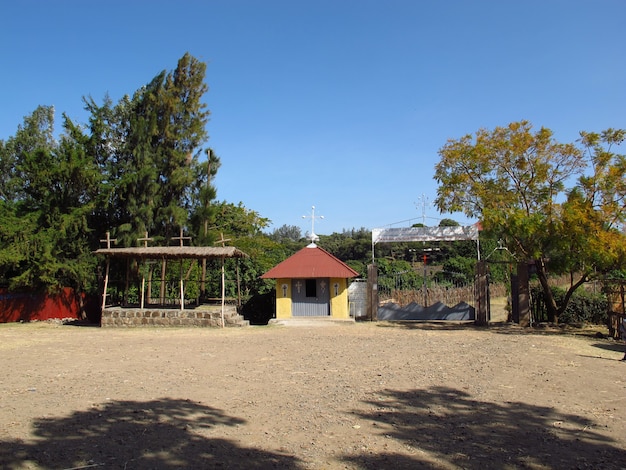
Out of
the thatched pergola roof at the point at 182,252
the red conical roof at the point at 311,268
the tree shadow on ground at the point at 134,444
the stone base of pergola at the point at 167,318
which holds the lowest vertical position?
the tree shadow on ground at the point at 134,444

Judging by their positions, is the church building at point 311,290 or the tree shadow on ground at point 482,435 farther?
the church building at point 311,290

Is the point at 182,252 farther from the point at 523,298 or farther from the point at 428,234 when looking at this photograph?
the point at 523,298

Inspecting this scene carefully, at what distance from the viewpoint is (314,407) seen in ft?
22.2

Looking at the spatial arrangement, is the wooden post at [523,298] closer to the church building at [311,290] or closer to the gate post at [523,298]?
the gate post at [523,298]

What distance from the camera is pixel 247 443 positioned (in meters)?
5.29

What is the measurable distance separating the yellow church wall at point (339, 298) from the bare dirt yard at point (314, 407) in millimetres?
8670

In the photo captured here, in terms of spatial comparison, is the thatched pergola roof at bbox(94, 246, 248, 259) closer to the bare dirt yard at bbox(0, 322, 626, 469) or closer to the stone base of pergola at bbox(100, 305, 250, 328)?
the stone base of pergola at bbox(100, 305, 250, 328)

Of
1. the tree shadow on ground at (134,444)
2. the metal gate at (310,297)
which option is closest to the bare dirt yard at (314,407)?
the tree shadow on ground at (134,444)

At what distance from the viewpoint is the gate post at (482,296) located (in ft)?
63.3

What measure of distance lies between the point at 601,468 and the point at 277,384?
4.76m

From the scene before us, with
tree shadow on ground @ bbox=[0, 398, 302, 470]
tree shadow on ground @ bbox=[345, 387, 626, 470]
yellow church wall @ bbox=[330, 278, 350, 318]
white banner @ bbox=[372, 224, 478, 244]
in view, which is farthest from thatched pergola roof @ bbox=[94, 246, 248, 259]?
tree shadow on ground @ bbox=[0, 398, 302, 470]

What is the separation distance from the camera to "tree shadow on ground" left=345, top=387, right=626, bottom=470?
4.84m

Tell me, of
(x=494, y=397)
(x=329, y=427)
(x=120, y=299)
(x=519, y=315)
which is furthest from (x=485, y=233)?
(x=120, y=299)

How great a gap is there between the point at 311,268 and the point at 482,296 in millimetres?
6855
